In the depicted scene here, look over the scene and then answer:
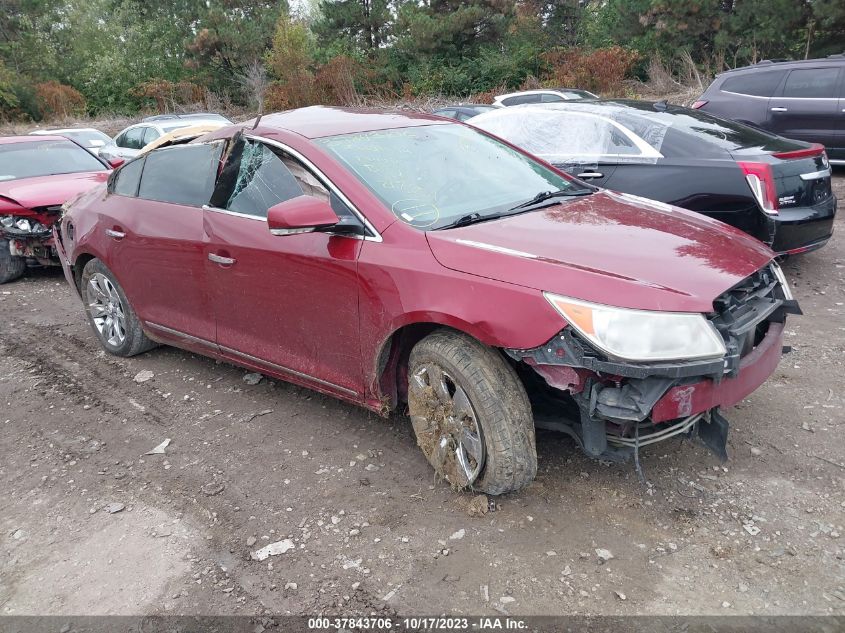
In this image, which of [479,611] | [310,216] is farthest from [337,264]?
[479,611]

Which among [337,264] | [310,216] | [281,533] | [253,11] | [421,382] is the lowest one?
[281,533]

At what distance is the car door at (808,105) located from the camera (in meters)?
9.55

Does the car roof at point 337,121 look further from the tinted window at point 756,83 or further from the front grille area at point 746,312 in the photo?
the tinted window at point 756,83

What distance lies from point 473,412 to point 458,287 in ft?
1.77

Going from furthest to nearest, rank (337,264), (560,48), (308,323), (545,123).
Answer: (560,48), (545,123), (308,323), (337,264)

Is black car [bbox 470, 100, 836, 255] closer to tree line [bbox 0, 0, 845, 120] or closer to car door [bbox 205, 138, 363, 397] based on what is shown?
car door [bbox 205, 138, 363, 397]

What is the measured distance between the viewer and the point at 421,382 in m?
3.19

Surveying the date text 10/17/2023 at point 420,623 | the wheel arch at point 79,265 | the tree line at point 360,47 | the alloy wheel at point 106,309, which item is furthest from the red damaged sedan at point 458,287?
the tree line at point 360,47

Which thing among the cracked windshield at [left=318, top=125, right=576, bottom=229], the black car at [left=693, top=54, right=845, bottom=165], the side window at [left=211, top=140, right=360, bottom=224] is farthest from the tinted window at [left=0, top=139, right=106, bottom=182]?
the black car at [left=693, top=54, right=845, bottom=165]

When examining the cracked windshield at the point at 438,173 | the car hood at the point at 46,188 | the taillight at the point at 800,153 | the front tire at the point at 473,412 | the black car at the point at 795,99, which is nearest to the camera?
the front tire at the point at 473,412

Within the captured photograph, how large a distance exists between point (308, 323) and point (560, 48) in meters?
24.9

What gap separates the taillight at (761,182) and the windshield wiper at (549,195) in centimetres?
Result: 208

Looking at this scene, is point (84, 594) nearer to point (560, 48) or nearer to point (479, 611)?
point (479, 611)

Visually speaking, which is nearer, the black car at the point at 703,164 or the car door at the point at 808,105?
the black car at the point at 703,164
